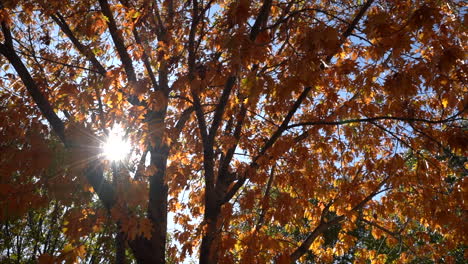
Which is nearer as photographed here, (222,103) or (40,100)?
(40,100)

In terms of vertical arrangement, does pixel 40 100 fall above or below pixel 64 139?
above

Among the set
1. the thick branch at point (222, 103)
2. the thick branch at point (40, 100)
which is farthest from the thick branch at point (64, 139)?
the thick branch at point (222, 103)

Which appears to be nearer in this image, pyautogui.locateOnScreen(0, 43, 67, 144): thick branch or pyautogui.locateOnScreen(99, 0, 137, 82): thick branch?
pyautogui.locateOnScreen(0, 43, 67, 144): thick branch

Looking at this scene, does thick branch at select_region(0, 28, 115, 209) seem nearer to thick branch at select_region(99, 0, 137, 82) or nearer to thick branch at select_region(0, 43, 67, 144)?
thick branch at select_region(0, 43, 67, 144)

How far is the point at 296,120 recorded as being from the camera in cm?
711

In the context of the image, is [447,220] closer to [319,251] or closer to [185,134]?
[319,251]

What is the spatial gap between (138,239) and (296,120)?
4302 mm

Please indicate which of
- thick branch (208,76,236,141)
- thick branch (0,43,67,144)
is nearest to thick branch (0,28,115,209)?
thick branch (0,43,67,144)

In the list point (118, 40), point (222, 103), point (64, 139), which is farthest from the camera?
point (118, 40)

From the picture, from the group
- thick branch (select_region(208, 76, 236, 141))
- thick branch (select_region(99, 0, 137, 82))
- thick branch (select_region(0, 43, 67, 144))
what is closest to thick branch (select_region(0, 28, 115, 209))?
thick branch (select_region(0, 43, 67, 144))

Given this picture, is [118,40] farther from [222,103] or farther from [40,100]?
[222,103]

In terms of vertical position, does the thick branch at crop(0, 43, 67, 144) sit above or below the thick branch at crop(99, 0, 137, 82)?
below

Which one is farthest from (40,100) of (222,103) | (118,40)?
(222,103)

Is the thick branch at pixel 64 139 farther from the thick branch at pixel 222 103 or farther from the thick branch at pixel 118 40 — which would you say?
the thick branch at pixel 222 103
